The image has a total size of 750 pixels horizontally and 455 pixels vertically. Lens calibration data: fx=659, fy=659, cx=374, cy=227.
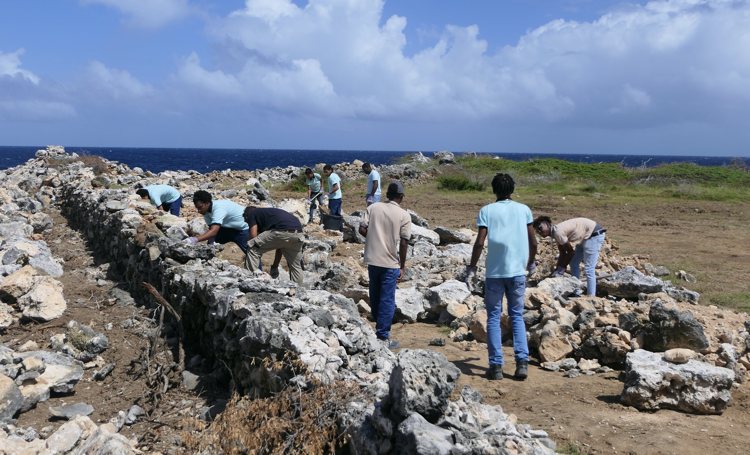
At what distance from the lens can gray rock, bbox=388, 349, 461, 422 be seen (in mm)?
3691

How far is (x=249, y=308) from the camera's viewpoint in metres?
5.89

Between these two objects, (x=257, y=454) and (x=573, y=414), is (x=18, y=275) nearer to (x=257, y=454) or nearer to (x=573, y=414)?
(x=257, y=454)

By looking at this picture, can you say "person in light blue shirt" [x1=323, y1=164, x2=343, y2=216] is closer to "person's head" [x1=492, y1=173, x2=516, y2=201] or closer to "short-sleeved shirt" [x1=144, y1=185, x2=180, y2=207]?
"short-sleeved shirt" [x1=144, y1=185, x2=180, y2=207]

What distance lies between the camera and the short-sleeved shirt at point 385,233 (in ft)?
21.9

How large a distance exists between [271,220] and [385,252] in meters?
2.37

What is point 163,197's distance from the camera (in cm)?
1295

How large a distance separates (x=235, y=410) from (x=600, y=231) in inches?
224

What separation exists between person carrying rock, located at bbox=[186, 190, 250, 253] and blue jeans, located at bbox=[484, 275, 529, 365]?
12.8 feet

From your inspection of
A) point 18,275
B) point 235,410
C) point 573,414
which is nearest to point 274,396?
point 235,410

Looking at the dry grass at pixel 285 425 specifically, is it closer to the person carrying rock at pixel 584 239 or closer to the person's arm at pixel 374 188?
the person carrying rock at pixel 584 239

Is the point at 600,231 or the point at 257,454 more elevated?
the point at 600,231

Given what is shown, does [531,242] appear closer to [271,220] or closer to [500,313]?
[500,313]

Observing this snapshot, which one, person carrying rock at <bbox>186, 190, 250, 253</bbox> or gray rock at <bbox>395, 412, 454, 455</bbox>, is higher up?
person carrying rock at <bbox>186, 190, 250, 253</bbox>

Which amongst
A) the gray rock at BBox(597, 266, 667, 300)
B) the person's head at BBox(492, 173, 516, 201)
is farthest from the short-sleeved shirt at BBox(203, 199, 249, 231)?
the gray rock at BBox(597, 266, 667, 300)
